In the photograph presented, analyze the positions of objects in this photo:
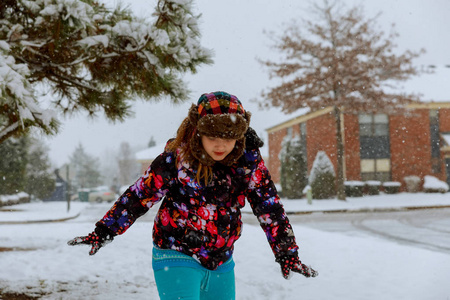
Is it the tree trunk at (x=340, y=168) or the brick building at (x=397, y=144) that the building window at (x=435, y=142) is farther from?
the tree trunk at (x=340, y=168)

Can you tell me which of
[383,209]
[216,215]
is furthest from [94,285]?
[383,209]

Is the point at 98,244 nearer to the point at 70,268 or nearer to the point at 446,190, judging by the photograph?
the point at 70,268

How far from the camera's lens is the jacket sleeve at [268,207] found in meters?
2.20

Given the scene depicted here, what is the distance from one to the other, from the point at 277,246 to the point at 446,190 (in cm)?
2549

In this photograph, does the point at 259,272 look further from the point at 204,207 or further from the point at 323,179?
the point at 323,179

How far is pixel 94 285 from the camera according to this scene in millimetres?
4812

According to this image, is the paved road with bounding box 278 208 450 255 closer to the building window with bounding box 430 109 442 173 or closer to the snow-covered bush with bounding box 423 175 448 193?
the snow-covered bush with bounding box 423 175 448 193

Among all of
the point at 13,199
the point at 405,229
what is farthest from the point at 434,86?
the point at 13,199

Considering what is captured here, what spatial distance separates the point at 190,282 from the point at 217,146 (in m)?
0.66

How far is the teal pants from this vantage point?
79.0 inches

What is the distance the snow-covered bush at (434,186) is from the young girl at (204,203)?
25.1 metres

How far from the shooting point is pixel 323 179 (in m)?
22.3

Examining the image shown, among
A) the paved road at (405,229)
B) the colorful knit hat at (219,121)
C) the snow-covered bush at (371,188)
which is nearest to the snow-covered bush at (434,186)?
the snow-covered bush at (371,188)

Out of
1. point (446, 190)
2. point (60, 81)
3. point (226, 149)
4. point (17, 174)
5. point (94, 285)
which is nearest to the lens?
point (226, 149)
